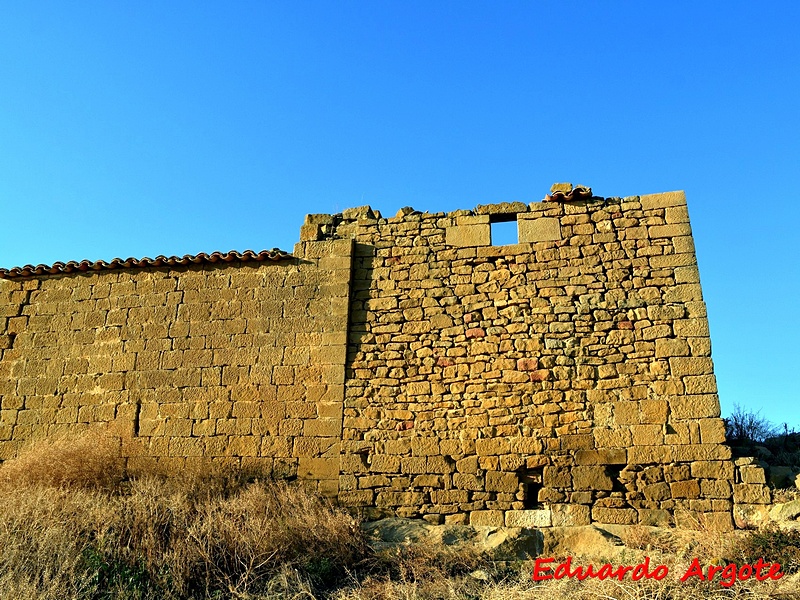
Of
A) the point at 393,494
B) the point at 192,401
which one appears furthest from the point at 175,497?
the point at 393,494

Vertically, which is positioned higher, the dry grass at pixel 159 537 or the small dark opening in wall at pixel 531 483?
the small dark opening in wall at pixel 531 483

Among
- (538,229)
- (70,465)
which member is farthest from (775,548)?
(70,465)

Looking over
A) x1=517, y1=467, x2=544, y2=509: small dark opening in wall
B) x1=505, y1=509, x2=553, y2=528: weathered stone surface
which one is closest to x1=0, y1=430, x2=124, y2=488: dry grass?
x1=505, y1=509, x2=553, y2=528: weathered stone surface

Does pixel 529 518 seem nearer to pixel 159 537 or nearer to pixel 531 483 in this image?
pixel 531 483

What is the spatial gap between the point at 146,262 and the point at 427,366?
14.2 ft

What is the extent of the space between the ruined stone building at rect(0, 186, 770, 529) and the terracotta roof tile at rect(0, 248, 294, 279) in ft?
0.12

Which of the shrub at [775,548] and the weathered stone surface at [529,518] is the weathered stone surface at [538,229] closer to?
the weathered stone surface at [529,518]

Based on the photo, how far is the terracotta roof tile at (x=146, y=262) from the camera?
9.39 m

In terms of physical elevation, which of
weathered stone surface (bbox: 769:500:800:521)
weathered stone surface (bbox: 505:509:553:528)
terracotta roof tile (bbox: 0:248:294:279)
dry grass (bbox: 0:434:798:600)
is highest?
terracotta roof tile (bbox: 0:248:294:279)

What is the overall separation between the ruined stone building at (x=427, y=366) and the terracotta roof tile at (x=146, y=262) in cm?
4

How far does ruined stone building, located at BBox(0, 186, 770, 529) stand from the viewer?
771 centimetres

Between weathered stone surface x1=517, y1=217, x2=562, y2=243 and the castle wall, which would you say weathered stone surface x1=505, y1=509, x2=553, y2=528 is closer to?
the castle wall

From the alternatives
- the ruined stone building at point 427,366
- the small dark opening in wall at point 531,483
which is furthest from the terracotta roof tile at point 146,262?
the small dark opening in wall at point 531,483

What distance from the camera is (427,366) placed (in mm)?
8453
